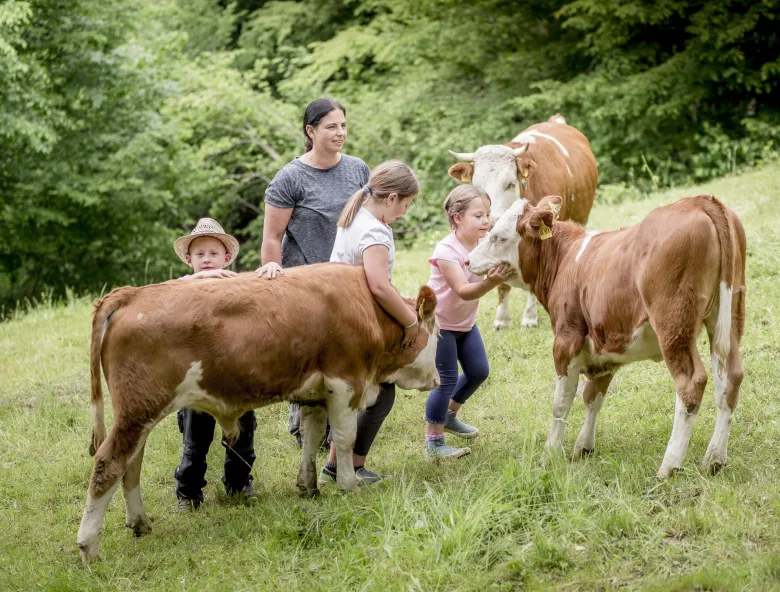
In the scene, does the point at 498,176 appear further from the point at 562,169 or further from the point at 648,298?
the point at 648,298

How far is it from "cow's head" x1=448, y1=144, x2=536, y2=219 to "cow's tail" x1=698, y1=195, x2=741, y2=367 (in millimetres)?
3851

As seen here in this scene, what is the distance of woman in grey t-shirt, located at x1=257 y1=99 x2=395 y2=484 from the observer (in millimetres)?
5559

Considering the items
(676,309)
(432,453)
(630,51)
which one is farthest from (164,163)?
(676,309)

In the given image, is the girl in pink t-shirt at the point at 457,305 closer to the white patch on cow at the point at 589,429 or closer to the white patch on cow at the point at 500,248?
the white patch on cow at the point at 500,248

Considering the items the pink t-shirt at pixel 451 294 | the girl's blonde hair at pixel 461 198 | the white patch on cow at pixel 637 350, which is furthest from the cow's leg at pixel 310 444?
the white patch on cow at pixel 637 350

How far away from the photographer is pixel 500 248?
5391mm

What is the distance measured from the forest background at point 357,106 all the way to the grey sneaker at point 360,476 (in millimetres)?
8967

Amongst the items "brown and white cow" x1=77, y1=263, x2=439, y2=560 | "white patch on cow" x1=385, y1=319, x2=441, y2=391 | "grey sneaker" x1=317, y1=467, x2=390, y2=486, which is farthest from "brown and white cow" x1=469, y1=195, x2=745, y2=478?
"grey sneaker" x1=317, y1=467, x2=390, y2=486

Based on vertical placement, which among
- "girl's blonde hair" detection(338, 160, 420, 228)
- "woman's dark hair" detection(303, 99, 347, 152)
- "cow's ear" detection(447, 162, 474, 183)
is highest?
"woman's dark hair" detection(303, 99, 347, 152)

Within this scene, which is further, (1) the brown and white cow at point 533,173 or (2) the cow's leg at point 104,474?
(1) the brown and white cow at point 533,173

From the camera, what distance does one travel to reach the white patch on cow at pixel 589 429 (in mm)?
5258

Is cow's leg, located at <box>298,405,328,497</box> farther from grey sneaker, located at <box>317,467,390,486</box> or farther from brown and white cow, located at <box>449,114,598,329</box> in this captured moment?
brown and white cow, located at <box>449,114,598,329</box>

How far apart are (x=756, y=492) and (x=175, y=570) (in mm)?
2738

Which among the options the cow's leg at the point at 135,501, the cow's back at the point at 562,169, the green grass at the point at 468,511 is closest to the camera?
the green grass at the point at 468,511
